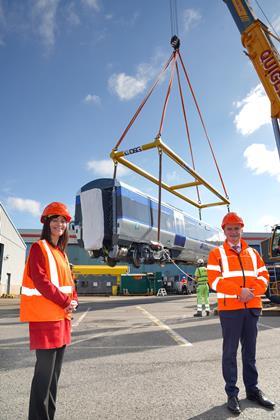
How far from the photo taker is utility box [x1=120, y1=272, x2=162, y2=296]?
27.2 m

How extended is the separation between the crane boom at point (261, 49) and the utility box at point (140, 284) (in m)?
20.8

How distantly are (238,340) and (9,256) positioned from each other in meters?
28.6

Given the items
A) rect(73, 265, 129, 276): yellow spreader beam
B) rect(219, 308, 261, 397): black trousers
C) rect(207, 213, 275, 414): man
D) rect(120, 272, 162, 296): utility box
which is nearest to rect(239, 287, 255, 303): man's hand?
→ rect(207, 213, 275, 414): man

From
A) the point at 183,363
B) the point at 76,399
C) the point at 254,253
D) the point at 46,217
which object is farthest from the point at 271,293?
the point at 46,217

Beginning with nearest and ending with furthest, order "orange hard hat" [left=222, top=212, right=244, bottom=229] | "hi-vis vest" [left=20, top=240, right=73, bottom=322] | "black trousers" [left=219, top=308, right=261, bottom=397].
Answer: "hi-vis vest" [left=20, top=240, right=73, bottom=322] → "black trousers" [left=219, top=308, right=261, bottom=397] → "orange hard hat" [left=222, top=212, right=244, bottom=229]

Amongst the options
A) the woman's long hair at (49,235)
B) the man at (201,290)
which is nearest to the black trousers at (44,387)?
the woman's long hair at (49,235)

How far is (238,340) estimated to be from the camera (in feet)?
10.1

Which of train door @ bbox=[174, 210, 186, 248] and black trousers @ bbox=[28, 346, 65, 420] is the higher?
train door @ bbox=[174, 210, 186, 248]

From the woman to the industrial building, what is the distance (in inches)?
1024

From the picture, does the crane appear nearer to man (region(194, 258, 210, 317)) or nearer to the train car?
man (region(194, 258, 210, 317))

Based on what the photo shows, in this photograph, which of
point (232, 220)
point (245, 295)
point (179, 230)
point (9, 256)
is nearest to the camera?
point (245, 295)

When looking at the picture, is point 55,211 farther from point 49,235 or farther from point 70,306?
point 70,306

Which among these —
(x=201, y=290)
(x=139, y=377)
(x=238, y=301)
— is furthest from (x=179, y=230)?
(x=238, y=301)

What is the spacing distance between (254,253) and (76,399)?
226 centimetres
